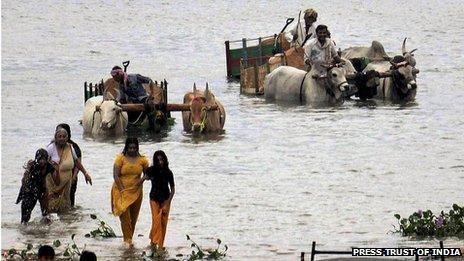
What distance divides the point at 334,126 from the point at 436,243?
14930mm

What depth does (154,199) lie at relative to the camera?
2019cm

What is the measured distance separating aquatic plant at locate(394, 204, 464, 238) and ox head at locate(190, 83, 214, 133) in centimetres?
1138

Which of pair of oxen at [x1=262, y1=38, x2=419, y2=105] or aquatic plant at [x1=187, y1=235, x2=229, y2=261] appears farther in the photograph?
pair of oxen at [x1=262, y1=38, x2=419, y2=105]

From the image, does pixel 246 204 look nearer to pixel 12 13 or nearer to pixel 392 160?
pixel 392 160

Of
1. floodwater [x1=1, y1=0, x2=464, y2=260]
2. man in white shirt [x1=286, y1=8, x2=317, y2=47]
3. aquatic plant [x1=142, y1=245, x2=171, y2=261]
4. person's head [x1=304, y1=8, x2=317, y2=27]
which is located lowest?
floodwater [x1=1, y1=0, x2=464, y2=260]

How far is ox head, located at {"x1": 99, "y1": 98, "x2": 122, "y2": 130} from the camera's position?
3244 centimetres

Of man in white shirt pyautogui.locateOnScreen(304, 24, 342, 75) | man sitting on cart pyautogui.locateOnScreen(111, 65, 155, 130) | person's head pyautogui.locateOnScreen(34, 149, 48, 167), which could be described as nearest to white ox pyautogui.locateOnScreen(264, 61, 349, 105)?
man in white shirt pyautogui.locateOnScreen(304, 24, 342, 75)

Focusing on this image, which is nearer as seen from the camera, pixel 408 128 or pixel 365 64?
pixel 408 128

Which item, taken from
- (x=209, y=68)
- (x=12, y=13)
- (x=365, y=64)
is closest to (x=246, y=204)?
(x=365, y=64)

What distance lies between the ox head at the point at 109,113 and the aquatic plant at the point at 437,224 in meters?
11.8

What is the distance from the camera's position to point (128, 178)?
2066cm

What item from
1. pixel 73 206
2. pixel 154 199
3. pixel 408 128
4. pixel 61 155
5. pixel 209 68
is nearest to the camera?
pixel 154 199

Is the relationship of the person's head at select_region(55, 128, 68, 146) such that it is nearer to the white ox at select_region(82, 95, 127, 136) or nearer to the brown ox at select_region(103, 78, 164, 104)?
the white ox at select_region(82, 95, 127, 136)

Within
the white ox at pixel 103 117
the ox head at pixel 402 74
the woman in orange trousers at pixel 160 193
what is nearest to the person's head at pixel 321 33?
the ox head at pixel 402 74
